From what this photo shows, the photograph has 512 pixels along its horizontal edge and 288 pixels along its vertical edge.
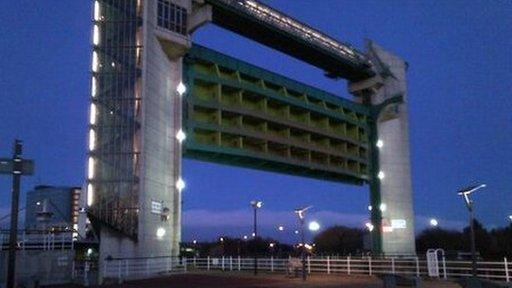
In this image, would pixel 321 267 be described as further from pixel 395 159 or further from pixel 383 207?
pixel 395 159

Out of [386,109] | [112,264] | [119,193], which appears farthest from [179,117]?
[386,109]

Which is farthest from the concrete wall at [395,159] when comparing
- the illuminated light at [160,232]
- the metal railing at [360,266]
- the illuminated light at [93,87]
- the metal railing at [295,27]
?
the illuminated light at [93,87]

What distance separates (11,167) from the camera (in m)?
20.6

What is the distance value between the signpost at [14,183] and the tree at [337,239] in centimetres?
12215

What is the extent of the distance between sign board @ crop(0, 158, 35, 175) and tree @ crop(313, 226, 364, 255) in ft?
400

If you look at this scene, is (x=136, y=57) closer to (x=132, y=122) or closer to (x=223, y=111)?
(x=132, y=122)

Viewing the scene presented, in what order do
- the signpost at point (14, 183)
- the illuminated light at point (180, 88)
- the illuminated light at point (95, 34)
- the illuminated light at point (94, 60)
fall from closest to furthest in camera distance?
the signpost at point (14, 183) → the illuminated light at point (94, 60) → the illuminated light at point (95, 34) → the illuminated light at point (180, 88)

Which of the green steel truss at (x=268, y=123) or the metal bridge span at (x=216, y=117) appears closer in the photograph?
the metal bridge span at (x=216, y=117)

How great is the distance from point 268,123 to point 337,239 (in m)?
97.7

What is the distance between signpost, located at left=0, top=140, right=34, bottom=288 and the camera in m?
20.0

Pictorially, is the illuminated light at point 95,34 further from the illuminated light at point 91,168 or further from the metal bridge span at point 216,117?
the illuminated light at point 91,168

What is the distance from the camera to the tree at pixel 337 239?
5615 inches

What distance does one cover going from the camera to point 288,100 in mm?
63375

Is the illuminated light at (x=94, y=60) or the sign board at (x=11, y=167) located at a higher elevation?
the illuminated light at (x=94, y=60)
